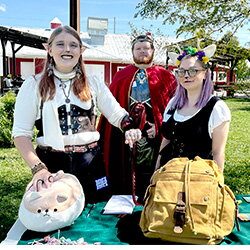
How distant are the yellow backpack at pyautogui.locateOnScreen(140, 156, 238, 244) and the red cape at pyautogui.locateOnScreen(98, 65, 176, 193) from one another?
1255mm

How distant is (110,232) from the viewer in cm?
193

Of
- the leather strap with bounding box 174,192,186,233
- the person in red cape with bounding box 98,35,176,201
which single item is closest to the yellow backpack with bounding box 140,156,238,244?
the leather strap with bounding box 174,192,186,233

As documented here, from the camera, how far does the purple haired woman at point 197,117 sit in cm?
203

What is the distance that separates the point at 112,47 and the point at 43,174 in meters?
20.0

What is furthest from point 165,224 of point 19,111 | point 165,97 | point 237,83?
point 237,83

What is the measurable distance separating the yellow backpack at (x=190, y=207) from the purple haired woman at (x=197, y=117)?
35 cm

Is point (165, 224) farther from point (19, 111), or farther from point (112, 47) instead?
point (112, 47)

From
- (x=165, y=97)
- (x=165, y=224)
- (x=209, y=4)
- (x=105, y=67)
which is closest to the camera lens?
(x=165, y=224)

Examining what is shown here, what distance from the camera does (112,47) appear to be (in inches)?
830

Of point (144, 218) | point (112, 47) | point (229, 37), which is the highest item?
point (112, 47)

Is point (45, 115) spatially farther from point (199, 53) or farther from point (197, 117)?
point (199, 53)

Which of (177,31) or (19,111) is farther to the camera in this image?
(177,31)

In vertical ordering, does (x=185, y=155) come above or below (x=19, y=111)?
below

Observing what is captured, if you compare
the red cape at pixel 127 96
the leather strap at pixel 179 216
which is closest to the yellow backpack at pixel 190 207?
the leather strap at pixel 179 216
